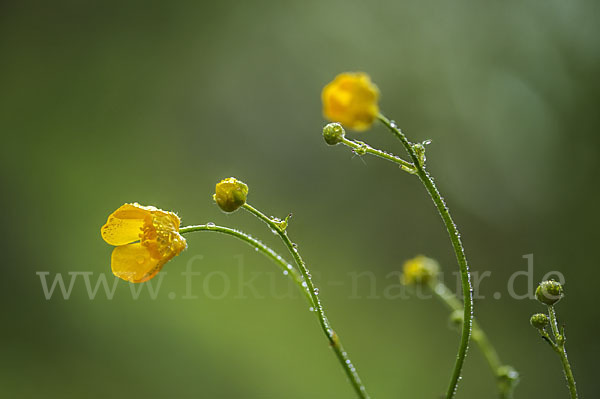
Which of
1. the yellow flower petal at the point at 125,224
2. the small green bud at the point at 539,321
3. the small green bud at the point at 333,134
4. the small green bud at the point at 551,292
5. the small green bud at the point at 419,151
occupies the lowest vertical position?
the small green bud at the point at 539,321

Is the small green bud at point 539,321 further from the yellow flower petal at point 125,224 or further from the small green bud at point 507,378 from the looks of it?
the yellow flower petal at point 125,224

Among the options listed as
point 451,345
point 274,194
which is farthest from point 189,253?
point 451,345

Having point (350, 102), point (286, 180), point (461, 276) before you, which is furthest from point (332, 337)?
point (286, 180)

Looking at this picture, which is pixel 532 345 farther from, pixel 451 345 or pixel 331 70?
pixel 331 70

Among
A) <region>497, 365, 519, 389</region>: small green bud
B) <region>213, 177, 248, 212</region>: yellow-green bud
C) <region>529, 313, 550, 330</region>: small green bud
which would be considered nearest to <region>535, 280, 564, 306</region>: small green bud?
<region>529, 313, 550, 330</region>: small green bud

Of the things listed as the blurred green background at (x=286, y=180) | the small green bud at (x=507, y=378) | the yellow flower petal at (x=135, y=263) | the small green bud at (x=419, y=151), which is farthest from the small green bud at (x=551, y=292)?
the blurred green background at (x=286, y=180)
